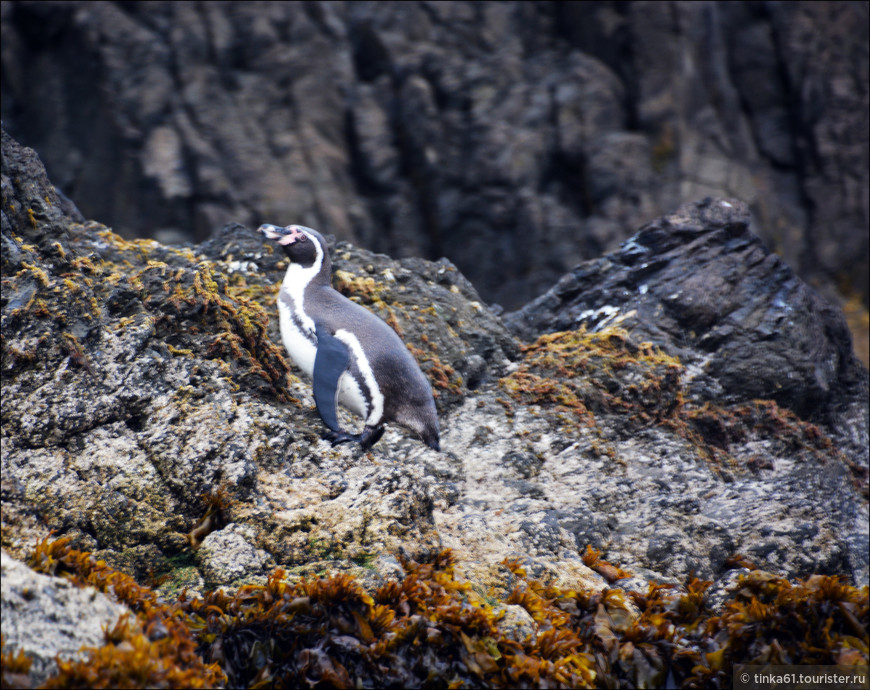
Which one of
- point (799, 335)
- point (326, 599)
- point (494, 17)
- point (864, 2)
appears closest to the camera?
point (326, 599)

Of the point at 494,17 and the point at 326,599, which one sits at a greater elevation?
the point at 494,17

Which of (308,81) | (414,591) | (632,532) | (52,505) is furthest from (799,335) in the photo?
(308,81)

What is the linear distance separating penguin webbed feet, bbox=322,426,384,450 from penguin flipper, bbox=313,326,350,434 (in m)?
0.03

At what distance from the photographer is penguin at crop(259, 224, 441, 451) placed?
3.91 metres

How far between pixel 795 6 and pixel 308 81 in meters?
8.30

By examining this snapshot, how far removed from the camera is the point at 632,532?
13.9ft

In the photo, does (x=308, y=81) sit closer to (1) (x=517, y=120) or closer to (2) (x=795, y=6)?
(1) (x=517, y=120)

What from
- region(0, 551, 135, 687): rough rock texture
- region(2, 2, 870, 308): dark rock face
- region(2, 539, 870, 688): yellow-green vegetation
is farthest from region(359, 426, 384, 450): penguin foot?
region(2, 2, 870, 308): dark rock face

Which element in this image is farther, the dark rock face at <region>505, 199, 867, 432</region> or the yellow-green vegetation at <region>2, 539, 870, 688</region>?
the dark rock face at <region>505, 199, 867, 432</region>

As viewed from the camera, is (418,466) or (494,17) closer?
(418,466)

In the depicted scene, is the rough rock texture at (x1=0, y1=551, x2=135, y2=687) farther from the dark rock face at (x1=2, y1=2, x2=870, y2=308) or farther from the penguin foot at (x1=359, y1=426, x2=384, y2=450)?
the dark rock face at (x1=2, y1=2, x2=870, y2=308)

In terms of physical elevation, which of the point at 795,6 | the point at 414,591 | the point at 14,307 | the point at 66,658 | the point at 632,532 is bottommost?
the point at 632,532

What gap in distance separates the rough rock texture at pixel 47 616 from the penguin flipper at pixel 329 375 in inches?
58.1

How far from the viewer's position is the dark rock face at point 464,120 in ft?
39.1
